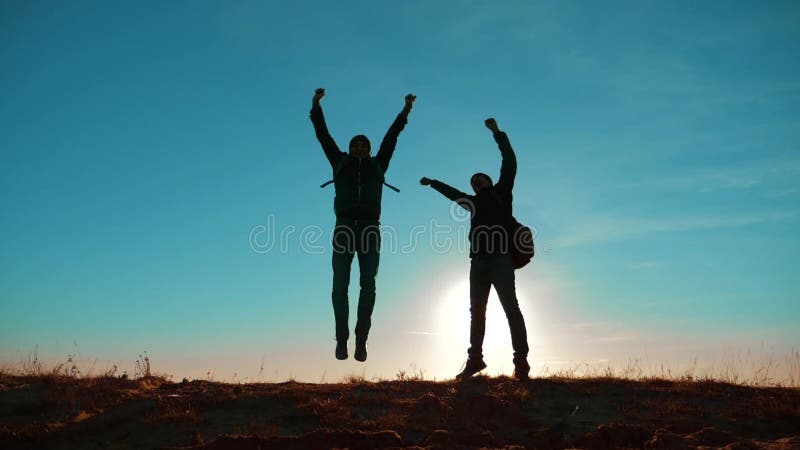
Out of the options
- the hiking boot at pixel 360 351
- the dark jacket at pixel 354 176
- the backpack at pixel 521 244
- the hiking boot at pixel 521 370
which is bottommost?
the hiking boot at pixel 521 370

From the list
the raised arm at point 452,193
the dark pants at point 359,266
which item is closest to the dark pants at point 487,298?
the raised arm at point 452,193

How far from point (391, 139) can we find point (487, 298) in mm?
2545

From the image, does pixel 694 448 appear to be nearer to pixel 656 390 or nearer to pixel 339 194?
pixel 656 390

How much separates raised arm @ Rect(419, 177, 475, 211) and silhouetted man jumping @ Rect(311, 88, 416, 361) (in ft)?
3.75

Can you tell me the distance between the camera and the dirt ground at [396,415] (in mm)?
5879

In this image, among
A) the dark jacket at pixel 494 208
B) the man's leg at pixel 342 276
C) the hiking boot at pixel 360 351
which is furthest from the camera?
the dark jacket at pixel 494 208

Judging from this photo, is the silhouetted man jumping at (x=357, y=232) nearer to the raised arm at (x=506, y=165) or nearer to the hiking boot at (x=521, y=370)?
the raised arm at (x=506, y=165)

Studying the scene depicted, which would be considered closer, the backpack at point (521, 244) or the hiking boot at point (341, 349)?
the hiking boot at point (341, 349)

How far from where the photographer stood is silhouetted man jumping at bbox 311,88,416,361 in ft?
24.6

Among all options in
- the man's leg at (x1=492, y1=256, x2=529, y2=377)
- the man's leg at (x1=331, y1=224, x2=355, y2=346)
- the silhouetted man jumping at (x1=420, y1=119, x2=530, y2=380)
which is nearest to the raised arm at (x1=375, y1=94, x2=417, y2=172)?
the man's leg at (x1=331, y1=224, x2=355, y2=346)

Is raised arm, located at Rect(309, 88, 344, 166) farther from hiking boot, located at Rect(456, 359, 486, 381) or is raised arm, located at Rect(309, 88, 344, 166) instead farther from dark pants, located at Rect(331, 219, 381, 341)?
hiking boot, located at Rect(456, 359, 486, 381)

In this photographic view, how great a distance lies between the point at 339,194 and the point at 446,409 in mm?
2968

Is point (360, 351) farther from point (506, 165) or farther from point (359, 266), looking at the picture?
point (506, 165)

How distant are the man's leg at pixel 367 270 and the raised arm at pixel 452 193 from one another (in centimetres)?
156
